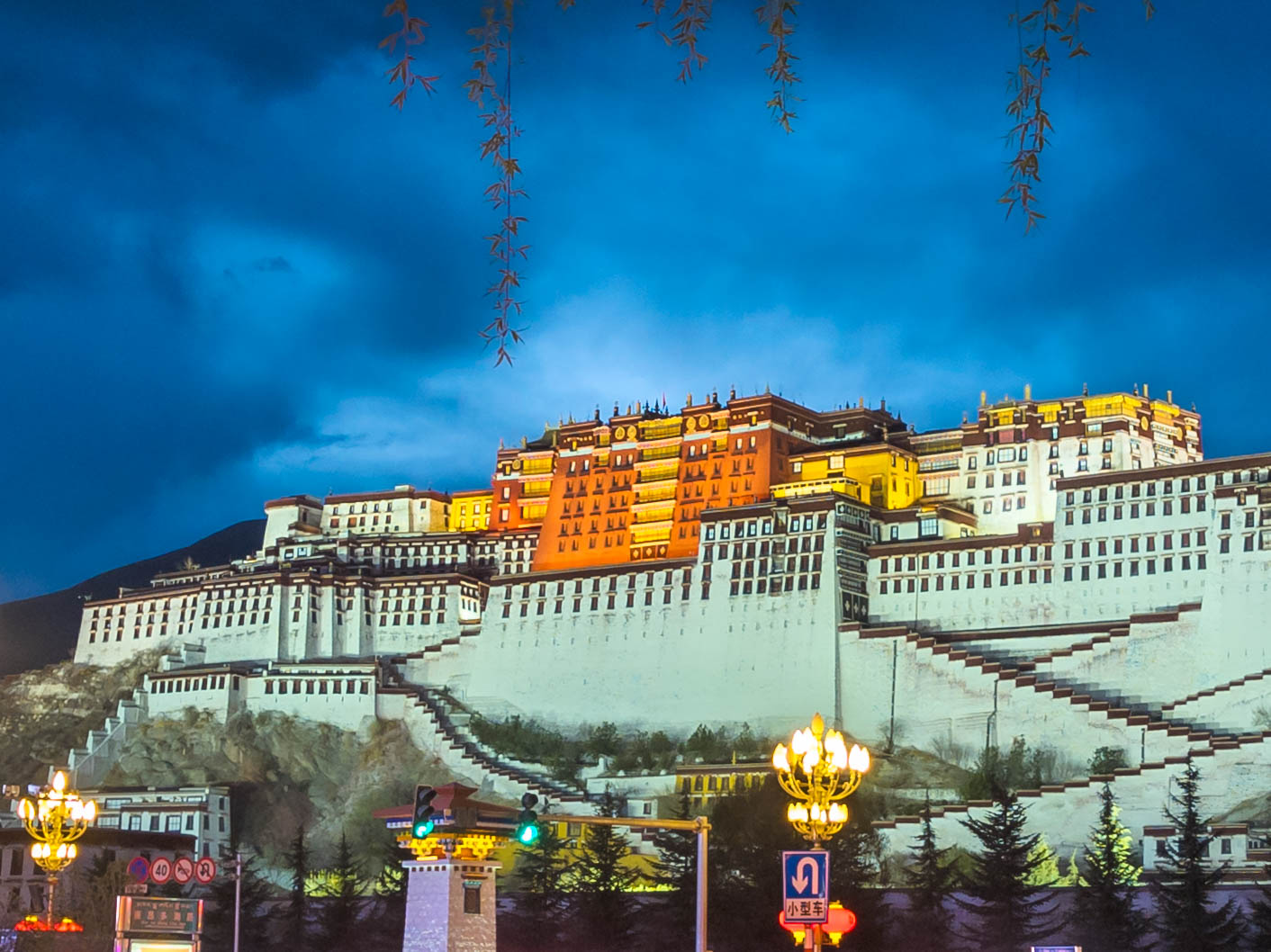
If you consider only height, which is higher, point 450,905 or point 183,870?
point 183,870

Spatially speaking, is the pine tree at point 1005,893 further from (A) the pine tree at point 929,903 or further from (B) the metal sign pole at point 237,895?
(B) the metal sign pole at point 237,895

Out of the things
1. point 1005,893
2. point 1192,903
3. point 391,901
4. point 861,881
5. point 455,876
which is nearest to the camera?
point 455,876

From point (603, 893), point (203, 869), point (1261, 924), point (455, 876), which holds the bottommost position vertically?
point (603, 893)

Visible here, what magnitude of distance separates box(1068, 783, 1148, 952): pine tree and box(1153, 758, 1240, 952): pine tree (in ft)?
3.76

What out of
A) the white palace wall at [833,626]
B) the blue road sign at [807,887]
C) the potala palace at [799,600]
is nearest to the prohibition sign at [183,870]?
the blue road sign at [807,887]

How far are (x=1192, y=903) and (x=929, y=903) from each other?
10.4 m

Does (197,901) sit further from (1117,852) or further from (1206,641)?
(1206,641)

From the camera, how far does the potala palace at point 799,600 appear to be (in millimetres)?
93250

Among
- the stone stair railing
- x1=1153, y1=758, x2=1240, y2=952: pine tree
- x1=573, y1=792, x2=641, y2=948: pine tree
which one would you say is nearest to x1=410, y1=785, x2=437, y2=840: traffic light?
x1=1153, y1=758, x2=1240, y2=952: pine tree

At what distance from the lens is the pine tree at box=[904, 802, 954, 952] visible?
258ft

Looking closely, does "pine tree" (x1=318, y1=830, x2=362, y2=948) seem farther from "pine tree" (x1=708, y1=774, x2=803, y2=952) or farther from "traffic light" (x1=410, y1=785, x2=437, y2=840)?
"traffic light" (x1=410, y1=785, x2=437, y2=840)

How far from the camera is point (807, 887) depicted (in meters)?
32.8

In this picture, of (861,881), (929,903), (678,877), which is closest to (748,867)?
(678,877)

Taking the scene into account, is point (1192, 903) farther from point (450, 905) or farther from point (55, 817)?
point (55, 817)
